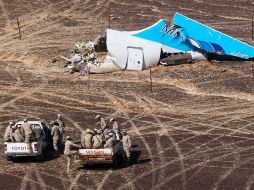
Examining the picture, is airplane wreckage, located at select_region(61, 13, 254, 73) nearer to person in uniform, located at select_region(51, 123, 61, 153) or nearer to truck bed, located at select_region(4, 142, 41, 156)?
person in uniform, located at select_region(51, 123, 61, 153)

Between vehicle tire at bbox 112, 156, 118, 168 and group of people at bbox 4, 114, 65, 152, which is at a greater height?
group of people at bbox 4, 114, 65, 152

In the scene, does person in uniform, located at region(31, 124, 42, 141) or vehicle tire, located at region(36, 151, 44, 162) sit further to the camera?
vehicle tire, located at region(36, 151, 44, 162)

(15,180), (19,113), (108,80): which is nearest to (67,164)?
(15,180)

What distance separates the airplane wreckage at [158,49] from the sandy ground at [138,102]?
67 centimetres

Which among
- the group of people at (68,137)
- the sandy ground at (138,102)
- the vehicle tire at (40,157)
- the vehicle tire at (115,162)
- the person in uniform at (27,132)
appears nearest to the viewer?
the group of people at (68,137)

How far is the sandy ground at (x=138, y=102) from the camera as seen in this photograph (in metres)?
23.1

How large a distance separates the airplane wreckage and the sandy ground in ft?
2.21

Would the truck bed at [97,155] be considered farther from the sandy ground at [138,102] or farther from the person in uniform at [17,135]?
the person in uniform at [17,135]

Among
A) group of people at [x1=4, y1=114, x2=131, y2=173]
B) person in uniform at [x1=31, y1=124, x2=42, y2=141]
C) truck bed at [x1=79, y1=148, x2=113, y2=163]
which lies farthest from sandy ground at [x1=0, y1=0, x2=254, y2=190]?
person in uniform at [x1=31, y1=124, x2=42, y2=141]

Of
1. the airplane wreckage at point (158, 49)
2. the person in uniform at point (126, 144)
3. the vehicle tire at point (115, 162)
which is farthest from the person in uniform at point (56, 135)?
the airplane wreckage at point (158, 49)

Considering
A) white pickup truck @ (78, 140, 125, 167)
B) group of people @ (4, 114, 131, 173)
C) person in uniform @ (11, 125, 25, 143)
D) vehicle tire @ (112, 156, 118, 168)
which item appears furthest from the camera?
person in uniform @ (11, 125, 25, 143)

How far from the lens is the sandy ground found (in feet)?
75.8

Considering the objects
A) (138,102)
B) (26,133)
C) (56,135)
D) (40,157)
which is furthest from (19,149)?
(138,102)

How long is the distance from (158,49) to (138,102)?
19.1 ft
